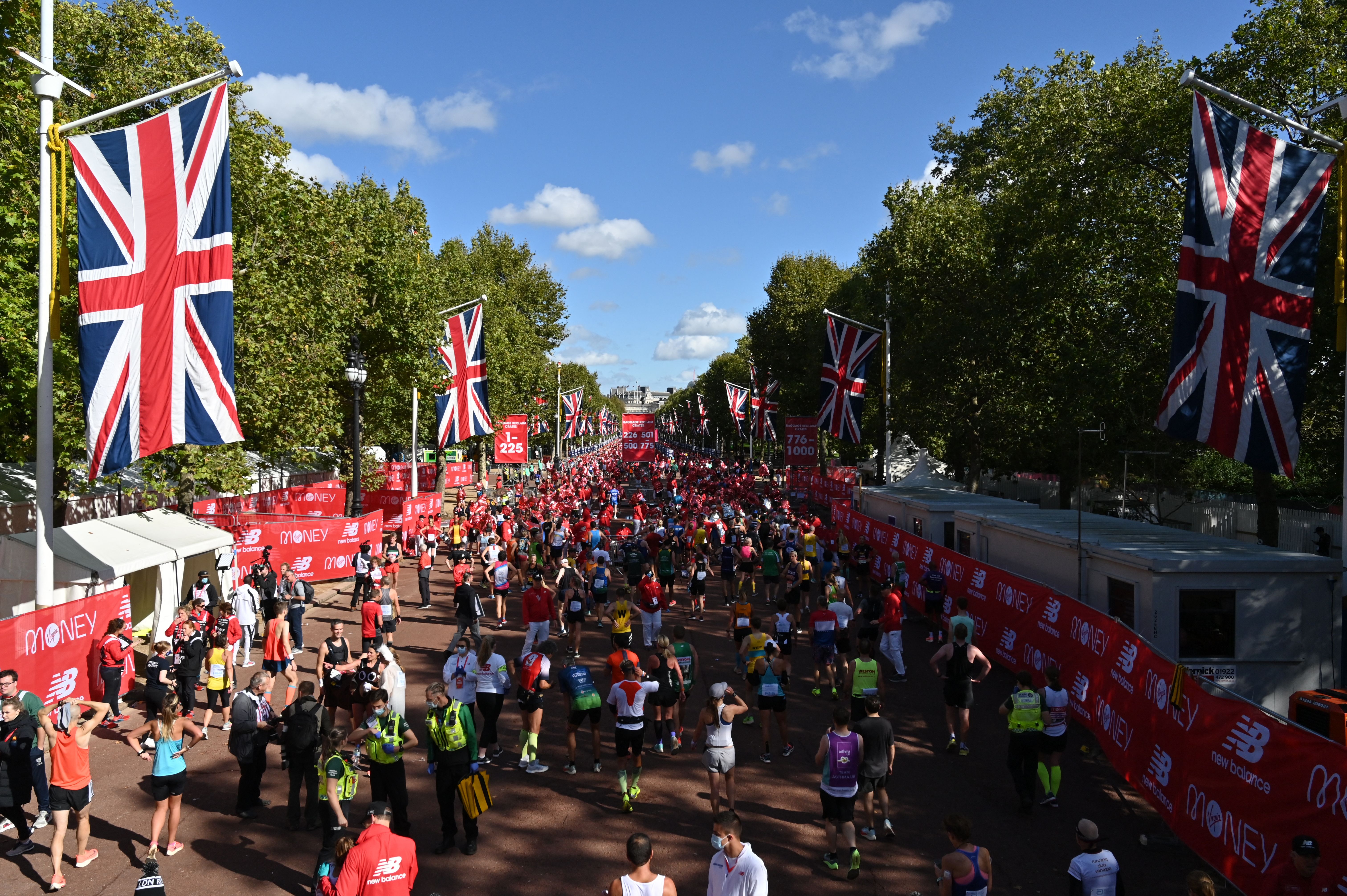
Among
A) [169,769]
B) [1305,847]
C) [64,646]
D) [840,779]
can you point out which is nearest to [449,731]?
[169,769]

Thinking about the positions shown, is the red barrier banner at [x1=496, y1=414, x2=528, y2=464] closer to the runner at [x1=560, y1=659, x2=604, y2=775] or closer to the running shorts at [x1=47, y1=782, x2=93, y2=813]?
the runner at [x1=560, y1=659, x2=604, y2=775]

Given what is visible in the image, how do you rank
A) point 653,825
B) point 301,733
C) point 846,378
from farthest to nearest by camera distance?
point 846,378 < point 653,825 < point 301,733

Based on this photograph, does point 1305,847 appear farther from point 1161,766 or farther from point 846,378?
point 846,378

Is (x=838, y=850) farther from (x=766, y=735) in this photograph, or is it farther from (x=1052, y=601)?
(x=1052, y=601)

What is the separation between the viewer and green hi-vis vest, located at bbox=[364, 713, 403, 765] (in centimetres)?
785

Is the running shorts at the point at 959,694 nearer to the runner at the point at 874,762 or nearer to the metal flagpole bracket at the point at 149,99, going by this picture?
the runner at the point at 874,762

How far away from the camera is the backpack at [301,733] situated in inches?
335

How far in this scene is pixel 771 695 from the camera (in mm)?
10477

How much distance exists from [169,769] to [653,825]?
4660 millimetres

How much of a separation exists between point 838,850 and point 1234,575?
6.89m

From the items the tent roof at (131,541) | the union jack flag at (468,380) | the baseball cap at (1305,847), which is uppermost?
the union jack flag at (468,380)

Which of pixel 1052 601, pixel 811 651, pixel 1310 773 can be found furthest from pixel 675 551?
pixel 1310 773

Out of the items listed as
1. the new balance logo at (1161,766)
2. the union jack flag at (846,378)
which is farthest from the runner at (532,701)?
the union jack flag at (846,378)

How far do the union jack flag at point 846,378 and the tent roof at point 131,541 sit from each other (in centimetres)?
1862
